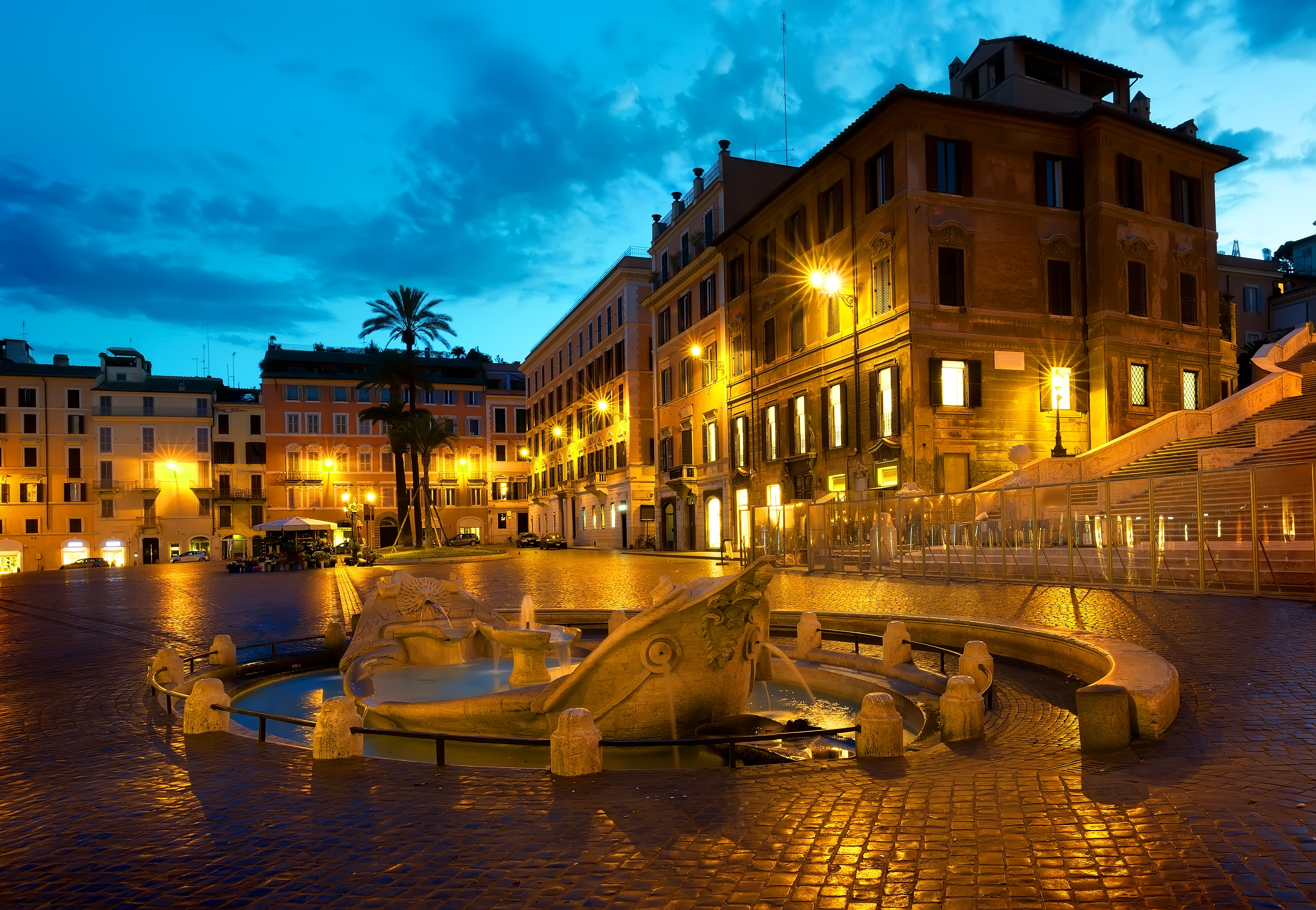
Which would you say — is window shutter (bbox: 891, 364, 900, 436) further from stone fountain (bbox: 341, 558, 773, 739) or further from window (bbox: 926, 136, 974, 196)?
stone fountain (bbox: 341, 558, 773, 739)

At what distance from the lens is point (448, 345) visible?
5434cm

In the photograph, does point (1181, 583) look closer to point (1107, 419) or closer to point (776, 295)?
point (1107, 419)

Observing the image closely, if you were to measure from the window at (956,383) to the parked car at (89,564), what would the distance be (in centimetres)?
4979

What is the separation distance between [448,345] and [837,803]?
170ft

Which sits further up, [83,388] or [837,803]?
[83,388]

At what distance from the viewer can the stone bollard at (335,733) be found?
19.7 feet

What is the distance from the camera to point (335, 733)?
6004 millimetres

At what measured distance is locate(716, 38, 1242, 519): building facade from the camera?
28906 mm

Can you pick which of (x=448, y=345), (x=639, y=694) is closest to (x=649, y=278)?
(x=448, y=345)

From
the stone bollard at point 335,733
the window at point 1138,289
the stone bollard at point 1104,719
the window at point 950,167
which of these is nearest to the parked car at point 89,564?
the window at point 950,167

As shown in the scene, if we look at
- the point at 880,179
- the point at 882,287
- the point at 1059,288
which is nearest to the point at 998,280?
the point at 1059,288

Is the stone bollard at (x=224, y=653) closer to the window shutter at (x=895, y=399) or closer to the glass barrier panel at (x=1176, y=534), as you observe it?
the glass barrier panel at (x=1176, y=534)

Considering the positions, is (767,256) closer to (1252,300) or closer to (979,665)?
(979,665)

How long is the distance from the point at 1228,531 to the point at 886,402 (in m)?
16.7
